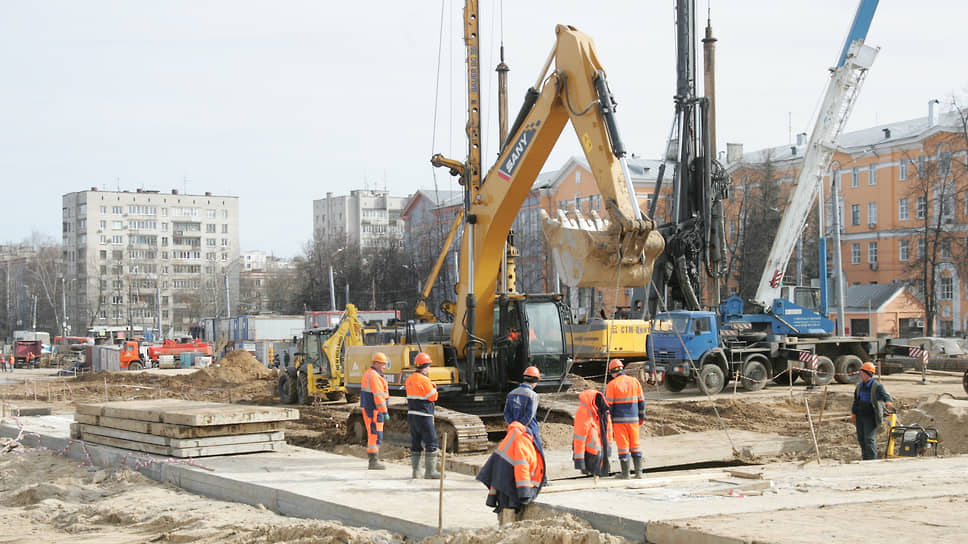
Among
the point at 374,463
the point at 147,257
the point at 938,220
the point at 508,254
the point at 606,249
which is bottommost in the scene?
the point at 374,463

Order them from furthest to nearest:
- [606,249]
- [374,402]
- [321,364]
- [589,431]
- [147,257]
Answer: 1. [147,257]
2. [321,364]
3. [374,402]
4. [606,249]
5. [589,431]

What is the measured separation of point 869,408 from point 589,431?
4459mm

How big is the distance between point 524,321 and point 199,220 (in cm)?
11024

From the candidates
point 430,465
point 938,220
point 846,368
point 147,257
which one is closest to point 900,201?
point 938,220

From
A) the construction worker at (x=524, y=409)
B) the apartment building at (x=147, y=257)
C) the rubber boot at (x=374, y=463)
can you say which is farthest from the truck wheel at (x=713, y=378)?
the apartment building at (x=147, y=257)

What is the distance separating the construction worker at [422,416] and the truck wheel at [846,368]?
19437 millimetres

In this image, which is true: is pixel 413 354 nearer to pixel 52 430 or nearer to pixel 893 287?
pixel 52 430

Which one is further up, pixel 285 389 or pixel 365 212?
pixel 365 212

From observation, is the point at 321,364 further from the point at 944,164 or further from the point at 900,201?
the point at 900,201

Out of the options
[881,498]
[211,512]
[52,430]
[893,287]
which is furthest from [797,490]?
[893,287]

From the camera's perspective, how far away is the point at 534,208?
69.8 meters

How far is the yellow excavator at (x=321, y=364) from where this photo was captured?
942 inches

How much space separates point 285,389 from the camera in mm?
26969

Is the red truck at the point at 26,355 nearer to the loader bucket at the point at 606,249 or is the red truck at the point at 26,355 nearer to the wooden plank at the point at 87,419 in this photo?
the wooden plank at the point at 87,419
